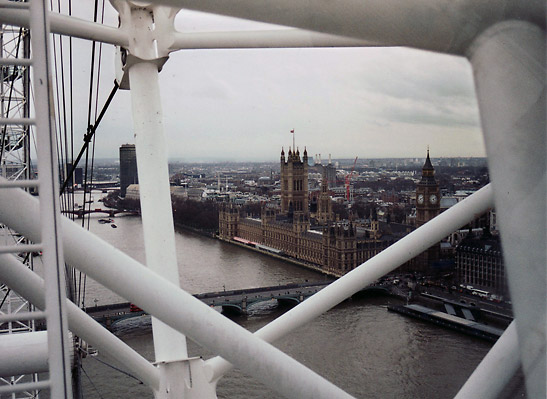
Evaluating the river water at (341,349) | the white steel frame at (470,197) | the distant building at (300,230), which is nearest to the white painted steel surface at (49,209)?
the white steel frame at (470,197)

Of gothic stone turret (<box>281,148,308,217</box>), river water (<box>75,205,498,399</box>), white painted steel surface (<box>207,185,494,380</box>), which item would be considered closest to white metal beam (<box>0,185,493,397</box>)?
white painted steel surface (<box>207,185,494,380</box>)

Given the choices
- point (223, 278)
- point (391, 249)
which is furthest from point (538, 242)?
point (223, 278)

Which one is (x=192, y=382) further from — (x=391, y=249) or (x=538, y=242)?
(x=538, y=242)

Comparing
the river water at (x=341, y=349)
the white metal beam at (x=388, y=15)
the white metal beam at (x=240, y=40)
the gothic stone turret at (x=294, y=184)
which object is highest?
the white metal beam at (x=240, y=40)

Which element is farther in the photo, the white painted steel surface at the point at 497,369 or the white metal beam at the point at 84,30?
the white metal beam at the point at 84,30

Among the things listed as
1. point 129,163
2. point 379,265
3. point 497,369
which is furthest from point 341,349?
point 497,369

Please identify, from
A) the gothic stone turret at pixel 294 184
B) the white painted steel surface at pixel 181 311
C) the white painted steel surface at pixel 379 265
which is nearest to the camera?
the white painted steel surface at pixel 181 311

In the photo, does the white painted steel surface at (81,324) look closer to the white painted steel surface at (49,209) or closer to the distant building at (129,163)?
the white painted steel surface at (49,209)

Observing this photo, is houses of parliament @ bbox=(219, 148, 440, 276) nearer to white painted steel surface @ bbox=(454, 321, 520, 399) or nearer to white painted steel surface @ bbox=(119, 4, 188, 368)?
white painted steel surface @ bbox=(119, 4, 188, 368)
